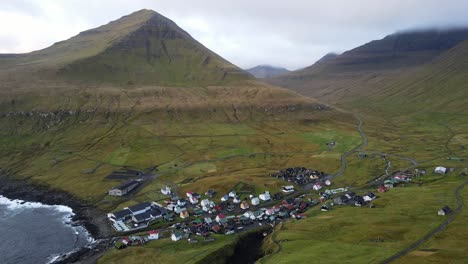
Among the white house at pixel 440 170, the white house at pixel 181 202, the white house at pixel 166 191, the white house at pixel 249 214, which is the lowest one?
the white house at pixel 440 170

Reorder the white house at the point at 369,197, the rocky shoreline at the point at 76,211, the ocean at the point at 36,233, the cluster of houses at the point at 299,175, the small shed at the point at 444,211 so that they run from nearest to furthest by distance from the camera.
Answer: the small shed at the point at 444,211 → the rocky shoreline at the point at 76,211 → the ocean at the point at 36,233 → the white house at the point at 369,197 → the cluster of houses at the point at 299,175

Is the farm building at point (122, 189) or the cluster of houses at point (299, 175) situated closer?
the farm building at point (122, 189)

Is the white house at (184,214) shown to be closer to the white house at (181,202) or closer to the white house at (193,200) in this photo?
the white house at (181,202)

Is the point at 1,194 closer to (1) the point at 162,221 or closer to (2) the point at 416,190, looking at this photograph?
(1) the point at 162,221

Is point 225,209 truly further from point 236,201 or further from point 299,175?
point 299,175

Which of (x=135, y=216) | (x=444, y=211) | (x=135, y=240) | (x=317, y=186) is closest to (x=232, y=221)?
(x=135, y=240)

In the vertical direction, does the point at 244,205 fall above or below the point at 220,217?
below

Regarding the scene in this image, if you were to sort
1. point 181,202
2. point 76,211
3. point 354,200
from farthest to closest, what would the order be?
point 76,211 → point 181,202 → point 354,200

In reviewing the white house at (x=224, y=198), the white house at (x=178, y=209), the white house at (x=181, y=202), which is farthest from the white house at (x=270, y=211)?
the white house at (x=181, y=202)
